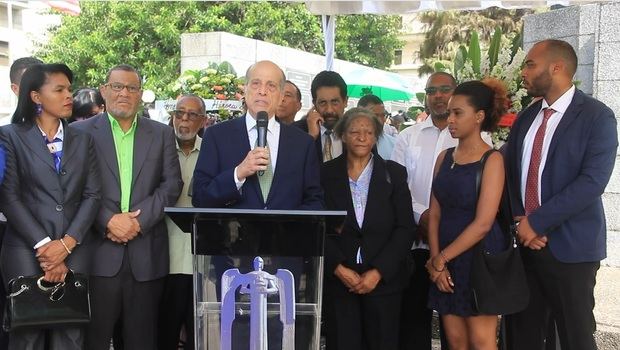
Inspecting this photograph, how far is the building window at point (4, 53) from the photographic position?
116 feet

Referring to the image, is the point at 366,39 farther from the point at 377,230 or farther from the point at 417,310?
the point at 377,230

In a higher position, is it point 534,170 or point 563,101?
point 563,101

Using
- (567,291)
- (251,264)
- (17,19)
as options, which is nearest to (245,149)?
(251,264)

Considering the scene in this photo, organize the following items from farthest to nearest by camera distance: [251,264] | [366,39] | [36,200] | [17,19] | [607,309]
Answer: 1. [17,19]
2. [366,39]
3. [607,309]
4. [36,200]
5. [251,264]

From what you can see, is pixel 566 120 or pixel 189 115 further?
pixel 189 115

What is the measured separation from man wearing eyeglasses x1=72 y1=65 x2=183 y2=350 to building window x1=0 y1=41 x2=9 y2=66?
35694 millimetres

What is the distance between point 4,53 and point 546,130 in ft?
124

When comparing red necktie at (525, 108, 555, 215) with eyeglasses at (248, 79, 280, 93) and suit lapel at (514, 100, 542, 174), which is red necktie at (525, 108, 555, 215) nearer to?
suit lapel at (514, 100, 542, 174)

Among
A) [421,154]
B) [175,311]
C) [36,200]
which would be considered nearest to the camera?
[36,200]

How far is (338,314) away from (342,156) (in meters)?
0.99

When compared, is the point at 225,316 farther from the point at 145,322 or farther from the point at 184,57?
the point at 184,57

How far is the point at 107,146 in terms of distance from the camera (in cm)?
376

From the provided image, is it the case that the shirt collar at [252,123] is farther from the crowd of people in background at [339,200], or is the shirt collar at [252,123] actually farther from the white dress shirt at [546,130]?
the white dress shirt at [546,130]

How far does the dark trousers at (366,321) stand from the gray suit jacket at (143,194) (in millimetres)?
1098
